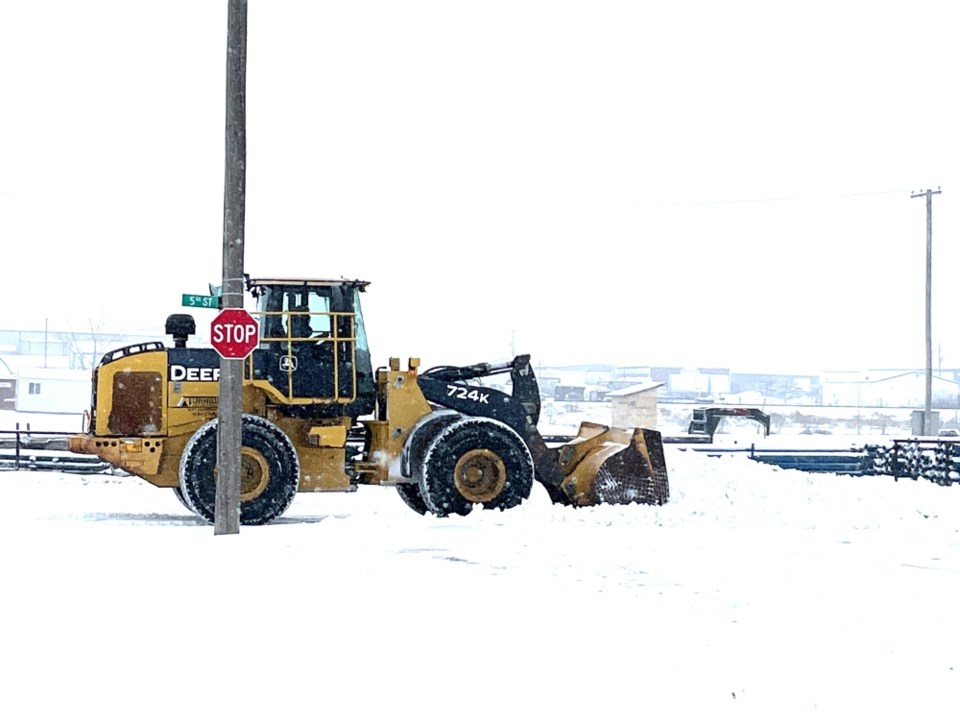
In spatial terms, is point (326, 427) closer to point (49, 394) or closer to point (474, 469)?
point (474, 469)

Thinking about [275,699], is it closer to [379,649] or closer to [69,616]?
[379,649]

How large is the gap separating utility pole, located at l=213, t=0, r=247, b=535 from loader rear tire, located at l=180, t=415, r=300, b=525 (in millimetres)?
2251

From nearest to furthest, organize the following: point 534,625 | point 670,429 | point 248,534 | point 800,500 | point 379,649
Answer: point 379,649 < point 534,625 < point 248,534 < point 800,500 < point 670,429

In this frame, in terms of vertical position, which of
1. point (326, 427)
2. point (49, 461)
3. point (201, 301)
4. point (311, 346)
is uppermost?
point (201, 301)

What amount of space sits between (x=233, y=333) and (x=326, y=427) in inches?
136

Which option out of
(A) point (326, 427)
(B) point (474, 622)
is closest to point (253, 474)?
(A) point (326, 427)

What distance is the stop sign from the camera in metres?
12.3

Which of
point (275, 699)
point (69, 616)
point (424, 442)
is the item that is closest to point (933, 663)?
point (275, 699)

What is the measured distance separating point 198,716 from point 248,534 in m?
6.21

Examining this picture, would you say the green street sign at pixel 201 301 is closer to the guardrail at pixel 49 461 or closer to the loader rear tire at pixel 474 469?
the loader rear tire at pixel 474 469

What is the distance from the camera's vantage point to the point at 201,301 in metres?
12.8

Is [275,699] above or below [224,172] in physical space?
below

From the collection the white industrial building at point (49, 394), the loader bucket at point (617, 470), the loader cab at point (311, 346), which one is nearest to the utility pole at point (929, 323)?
the loader bucket at point (617, 470)

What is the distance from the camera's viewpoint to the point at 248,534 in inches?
484
